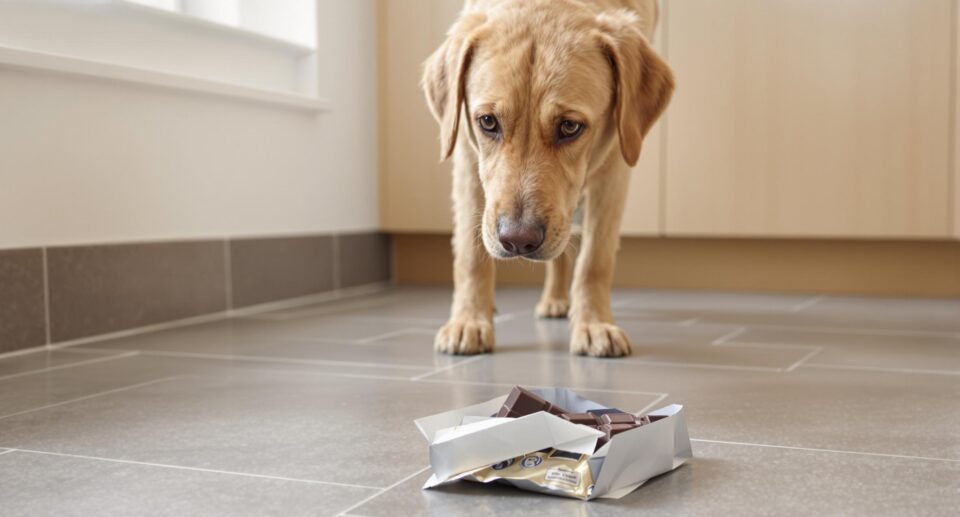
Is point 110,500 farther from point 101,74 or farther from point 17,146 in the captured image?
point 101,74

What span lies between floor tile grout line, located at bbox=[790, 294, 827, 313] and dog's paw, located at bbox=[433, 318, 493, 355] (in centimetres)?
133

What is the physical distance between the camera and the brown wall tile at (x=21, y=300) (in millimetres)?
2426

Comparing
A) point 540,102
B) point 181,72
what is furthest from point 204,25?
point 540,102

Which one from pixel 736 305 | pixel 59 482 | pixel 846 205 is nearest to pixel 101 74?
pixel 59 482

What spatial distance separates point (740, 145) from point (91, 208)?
2.31 m

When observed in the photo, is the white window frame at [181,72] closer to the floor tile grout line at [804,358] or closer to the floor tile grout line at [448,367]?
the floor tile grout line at [448,367]

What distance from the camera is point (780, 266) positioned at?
400cm

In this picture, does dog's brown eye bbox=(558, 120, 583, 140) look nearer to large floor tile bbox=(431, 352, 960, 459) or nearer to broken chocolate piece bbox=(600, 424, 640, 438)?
large floor tile bbox=(431, 352, 960, 459)

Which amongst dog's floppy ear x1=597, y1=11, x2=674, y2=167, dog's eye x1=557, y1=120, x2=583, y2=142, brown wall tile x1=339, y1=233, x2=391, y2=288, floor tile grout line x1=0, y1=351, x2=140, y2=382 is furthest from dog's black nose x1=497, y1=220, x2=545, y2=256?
brown wall tile x1=339, y1=233, x2=391, y2=288

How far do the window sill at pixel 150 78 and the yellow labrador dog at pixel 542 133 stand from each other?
893 mm

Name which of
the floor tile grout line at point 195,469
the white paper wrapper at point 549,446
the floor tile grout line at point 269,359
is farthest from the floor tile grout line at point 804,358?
the floor tile grout line at point 195,469

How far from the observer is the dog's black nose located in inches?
78.0

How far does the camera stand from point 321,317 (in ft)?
10.7

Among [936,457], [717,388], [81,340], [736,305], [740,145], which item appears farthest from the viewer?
[740,145]
